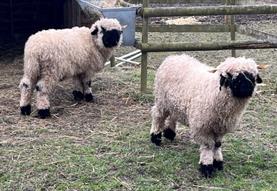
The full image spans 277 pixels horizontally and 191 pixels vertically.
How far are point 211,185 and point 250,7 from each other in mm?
4327

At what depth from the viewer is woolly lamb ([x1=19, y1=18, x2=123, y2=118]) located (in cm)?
796

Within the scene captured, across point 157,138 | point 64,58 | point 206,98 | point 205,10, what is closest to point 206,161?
point 206,98

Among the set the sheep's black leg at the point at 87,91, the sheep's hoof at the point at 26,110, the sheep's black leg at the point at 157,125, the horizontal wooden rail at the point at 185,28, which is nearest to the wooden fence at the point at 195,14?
the sheep's black leg at the point at 87,91

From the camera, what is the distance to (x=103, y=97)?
9.15 m

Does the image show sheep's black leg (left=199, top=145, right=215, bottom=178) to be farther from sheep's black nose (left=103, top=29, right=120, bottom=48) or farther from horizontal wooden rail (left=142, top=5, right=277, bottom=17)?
horizontal wooden rail (left=142, top=5, right=277, bottom=17)

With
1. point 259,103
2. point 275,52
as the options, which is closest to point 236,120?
point 259,103

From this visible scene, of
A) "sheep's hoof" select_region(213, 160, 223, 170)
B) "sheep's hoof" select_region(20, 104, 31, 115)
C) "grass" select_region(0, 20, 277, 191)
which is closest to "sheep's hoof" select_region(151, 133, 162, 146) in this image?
"grass" select_region(0, 20, 277, 191)

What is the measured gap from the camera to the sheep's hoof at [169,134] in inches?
275

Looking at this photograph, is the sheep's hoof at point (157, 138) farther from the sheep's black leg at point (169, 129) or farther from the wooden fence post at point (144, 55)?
the wooden fence post at point (144, 55)

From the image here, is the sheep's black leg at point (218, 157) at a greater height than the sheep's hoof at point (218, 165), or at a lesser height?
greater

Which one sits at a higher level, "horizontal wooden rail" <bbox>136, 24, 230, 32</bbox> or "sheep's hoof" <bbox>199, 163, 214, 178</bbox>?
"horizontal wooden rail" <bbox>136, 24, 230, 32</bbox>

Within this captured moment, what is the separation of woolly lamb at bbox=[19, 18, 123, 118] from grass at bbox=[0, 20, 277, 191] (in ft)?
0.98

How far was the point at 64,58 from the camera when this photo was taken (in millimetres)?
8164

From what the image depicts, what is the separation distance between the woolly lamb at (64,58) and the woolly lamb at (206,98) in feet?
6.45
